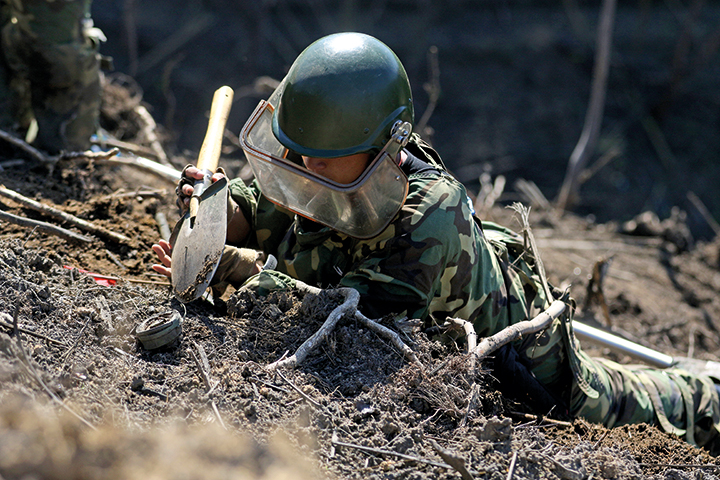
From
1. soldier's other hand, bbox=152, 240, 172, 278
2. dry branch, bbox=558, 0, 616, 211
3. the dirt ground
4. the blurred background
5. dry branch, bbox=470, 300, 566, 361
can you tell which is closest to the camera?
the dirt ground

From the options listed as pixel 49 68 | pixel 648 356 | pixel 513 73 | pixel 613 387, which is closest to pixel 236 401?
pixel 613 387

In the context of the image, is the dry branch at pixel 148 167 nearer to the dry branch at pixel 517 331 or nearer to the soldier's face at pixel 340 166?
the soldier's face at pixel 340 166

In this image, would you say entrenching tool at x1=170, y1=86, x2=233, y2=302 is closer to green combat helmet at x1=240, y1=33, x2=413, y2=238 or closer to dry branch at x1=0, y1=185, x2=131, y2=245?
green combat helmet at x1=240, y1=33, x2=413, y2=238

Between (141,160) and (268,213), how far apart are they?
103 centimetres

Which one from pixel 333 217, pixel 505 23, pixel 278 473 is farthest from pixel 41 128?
pixel 505 23

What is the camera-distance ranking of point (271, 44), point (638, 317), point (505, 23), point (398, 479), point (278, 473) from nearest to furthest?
point (278, 473)
point (398, 479)
point (638, 317)
point (271, 44)
point (505, 23)

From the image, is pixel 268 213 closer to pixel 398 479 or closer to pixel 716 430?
pixel 398 479

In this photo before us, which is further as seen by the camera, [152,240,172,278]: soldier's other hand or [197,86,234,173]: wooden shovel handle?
[197,86,234,173]: wooden shovel handle

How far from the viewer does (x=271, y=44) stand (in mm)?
10016

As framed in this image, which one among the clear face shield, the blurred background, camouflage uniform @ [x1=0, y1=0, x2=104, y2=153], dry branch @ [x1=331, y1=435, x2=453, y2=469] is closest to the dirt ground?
dry branch @ [x1=331, y1=435, x2=453, y2=469]

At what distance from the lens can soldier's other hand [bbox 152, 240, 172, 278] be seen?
236 cm

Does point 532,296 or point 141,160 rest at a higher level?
point 141,160

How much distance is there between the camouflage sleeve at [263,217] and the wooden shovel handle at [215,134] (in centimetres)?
15

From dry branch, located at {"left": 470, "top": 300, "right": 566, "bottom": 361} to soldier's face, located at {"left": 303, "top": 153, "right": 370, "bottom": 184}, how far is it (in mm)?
744
